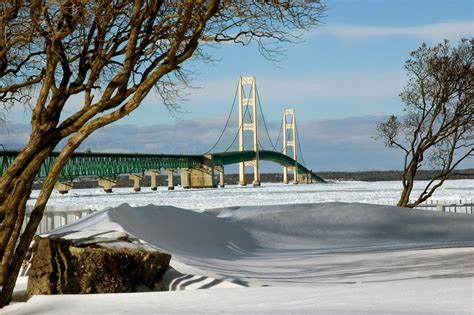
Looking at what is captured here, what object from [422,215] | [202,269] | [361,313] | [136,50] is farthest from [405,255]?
[361,313]

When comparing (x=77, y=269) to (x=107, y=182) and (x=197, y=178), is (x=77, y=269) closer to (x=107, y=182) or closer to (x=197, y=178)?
(x=107, y=182)

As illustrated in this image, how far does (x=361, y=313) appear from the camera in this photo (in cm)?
725

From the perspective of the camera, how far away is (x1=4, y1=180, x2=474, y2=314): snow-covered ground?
27.3 ft

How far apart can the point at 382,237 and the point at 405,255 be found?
4.74 meters

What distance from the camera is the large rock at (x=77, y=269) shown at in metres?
10.6

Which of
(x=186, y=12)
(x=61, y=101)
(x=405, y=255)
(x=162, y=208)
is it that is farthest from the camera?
(x=162, y=208)

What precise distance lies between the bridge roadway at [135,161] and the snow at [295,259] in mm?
A: 39907

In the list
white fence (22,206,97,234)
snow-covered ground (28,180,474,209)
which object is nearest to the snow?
white fence (22,206,97,234)

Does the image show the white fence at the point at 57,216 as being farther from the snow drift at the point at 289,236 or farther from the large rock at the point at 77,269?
the large rock at the point at 77,269

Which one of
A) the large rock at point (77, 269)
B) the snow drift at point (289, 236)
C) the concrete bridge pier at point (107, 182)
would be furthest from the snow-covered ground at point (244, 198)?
the large rock at point (77, 269)

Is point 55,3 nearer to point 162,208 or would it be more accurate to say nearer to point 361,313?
point 361,313

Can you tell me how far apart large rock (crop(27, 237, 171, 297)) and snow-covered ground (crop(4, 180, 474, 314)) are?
0.40m

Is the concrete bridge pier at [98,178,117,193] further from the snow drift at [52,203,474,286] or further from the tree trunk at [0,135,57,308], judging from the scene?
the tree trunk at [0,135,57,308]

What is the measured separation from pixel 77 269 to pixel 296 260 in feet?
17.8
